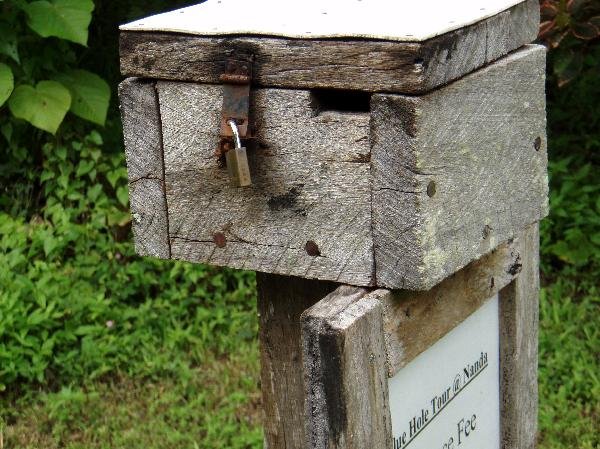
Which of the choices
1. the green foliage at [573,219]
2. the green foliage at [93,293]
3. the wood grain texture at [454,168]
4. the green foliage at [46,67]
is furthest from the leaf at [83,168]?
the wood grain texture at [454,168]

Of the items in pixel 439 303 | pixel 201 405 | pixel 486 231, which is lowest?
pixel 201 405

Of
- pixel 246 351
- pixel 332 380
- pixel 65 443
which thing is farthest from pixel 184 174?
pixel 246 351

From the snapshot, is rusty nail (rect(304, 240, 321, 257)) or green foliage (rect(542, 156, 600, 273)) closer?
rusty nail (rect(304, 240, 321, 257))

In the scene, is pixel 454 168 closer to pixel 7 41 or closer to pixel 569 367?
pixel 569 367

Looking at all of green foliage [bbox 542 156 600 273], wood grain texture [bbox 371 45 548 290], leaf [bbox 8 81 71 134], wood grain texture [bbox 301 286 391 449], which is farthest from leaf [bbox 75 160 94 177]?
wood grain texture [bbox 301 286 391 449]

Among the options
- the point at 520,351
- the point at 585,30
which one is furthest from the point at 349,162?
the point at 585,30

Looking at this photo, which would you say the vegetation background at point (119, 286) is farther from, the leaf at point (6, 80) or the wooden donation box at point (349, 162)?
the wooden donation box at point (349, 162)

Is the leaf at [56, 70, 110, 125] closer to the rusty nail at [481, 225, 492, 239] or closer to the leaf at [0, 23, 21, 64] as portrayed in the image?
the leaf at [0, 23, 21, 64]
